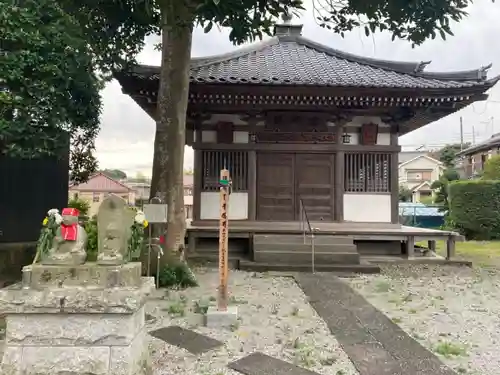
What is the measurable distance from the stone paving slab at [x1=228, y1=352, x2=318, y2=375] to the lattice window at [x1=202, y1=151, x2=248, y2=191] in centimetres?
632

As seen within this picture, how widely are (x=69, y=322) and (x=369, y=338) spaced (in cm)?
297

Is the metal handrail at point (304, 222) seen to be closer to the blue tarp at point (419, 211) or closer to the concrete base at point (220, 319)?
the concrete base at point (220, 319)

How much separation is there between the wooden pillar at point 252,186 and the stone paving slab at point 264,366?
238 inches

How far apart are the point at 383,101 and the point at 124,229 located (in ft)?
24.3

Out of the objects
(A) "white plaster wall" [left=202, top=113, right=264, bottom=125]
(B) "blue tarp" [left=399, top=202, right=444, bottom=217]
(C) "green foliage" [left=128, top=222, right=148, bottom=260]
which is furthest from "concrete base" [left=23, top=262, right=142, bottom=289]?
(B) "blue tarp" [left=399, top=202, right=444, bottom=217]

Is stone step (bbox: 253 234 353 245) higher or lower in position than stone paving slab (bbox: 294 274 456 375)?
higher

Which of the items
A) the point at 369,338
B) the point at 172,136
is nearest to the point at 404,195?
the point at 172,136

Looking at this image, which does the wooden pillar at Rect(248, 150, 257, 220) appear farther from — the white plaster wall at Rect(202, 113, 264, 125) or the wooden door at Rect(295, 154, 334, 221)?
the wooden door at Rect(295, 154, 334, 221)

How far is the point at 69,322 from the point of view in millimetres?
2635

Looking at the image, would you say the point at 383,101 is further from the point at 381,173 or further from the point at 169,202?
the point at 169,202

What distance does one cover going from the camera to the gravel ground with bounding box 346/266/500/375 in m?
3.65

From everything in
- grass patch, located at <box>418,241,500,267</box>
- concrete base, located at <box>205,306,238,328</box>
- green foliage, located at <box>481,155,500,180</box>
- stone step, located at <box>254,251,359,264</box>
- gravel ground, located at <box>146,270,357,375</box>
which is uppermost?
green foliage, located at <box>481,155,500,180</box>

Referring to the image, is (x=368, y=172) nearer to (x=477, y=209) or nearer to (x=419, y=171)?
(x=477, y=209)

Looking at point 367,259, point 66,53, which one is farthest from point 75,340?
point 367,259
